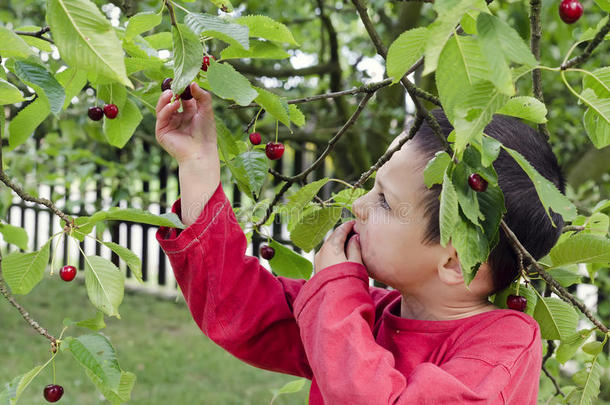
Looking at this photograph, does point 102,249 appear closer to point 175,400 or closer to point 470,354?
point 175,400

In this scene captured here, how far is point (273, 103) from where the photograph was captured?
1.26 metres

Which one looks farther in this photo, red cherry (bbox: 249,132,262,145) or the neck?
red cherry (bbox: 249,132,262,145)

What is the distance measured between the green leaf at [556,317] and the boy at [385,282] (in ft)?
0.29

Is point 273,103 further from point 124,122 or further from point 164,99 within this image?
point 124,122

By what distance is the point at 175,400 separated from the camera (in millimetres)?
4082

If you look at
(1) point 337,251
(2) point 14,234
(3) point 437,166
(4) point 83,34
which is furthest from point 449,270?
(2) point 14,234

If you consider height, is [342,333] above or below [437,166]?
below

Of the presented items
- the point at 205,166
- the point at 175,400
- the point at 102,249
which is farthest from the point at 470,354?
the point at 102,249

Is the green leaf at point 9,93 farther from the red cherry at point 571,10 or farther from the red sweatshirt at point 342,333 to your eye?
the red cherry at point 571,10

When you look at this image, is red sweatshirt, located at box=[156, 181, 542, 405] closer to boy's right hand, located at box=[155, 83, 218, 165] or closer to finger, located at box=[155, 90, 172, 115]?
boy's right hand, located at box=[155, 83, 218, 165]

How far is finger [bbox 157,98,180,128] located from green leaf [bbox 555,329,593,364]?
Result: 3.03ft

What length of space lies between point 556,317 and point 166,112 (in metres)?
0.90

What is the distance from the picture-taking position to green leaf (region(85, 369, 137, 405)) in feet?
3.94

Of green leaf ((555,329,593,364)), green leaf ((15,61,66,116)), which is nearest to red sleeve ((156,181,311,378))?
green leaf ((15,61,66,116))
